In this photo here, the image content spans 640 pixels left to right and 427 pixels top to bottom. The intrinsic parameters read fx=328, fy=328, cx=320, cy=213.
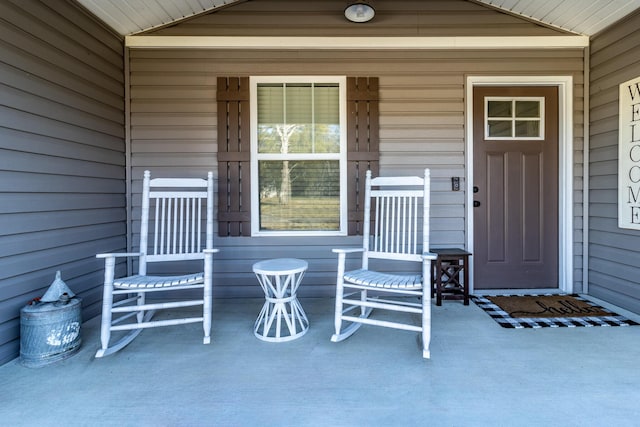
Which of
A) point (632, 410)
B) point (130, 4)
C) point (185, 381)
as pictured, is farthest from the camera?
point (130, 4)

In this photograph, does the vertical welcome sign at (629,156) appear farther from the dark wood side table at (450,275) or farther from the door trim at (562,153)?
the dark wood side table at (450,275)

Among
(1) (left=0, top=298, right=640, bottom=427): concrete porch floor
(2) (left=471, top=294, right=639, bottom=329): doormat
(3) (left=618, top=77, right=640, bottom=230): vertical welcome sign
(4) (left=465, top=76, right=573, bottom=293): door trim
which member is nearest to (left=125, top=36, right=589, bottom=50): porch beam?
(4) (left=465, top=76, right=573, bottom=293): door trim

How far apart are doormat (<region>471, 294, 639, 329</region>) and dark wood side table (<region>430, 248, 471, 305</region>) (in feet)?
0.63

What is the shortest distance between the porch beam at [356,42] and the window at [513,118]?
488mm

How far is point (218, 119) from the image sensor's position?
303 cm

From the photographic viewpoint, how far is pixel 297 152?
3.08 metres

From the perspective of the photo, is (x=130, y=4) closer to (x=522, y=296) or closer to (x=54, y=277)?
(x=54, y=277)

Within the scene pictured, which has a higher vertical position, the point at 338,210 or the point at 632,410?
the point at 338,210

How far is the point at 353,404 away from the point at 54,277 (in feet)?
7.08

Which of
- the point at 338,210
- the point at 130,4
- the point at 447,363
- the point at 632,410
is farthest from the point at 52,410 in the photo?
the point at 130,4

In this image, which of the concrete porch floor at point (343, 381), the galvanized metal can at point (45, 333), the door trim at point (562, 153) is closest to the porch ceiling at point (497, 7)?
the door trim at point (562, 153)

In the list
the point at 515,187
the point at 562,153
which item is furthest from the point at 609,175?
the point at 515,187

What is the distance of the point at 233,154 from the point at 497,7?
9.15 ft

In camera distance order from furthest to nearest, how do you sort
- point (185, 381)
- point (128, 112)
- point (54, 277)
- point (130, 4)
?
1. point (128, 112)
2. point (130, 4)
3. point (54, 277)
4. point (185, 381)
